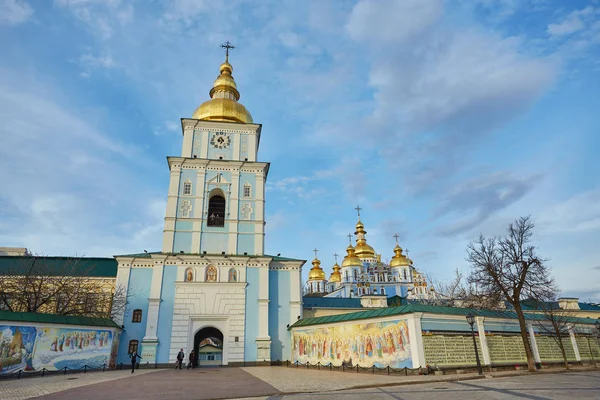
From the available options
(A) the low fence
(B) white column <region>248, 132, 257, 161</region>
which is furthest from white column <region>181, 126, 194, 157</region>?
(A) the low fence

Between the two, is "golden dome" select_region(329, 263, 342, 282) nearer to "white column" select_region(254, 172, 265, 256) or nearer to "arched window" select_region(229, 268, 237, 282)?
"white column" select_region(254, 172, 265, 256)

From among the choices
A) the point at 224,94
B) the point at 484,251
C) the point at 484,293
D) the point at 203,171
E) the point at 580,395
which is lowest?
the point at 580,395

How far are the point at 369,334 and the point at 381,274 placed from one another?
5677cm

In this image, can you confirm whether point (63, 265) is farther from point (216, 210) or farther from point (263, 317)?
point (263, 317)

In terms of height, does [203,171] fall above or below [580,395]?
above

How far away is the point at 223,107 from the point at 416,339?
23.0 m

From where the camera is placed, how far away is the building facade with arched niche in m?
23.8

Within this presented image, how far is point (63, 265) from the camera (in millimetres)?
26875

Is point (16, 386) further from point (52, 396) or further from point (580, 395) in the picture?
point (580, 395)

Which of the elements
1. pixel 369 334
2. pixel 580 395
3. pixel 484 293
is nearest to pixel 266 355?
pixel 369 334

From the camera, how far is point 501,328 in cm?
1941

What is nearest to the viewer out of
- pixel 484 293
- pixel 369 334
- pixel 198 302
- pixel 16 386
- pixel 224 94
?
pixel 16 386

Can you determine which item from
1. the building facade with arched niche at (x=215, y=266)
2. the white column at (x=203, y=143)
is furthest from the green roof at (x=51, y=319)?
the white column at (x=203, y=143)

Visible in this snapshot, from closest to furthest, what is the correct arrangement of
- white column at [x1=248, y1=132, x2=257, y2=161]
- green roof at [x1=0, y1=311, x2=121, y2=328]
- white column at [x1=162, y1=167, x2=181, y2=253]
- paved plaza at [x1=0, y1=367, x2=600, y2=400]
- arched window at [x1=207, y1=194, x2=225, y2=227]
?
paved plaza at [x1=0, y1=367, x2=600, y2=400]
green roof at [x1=0, y1=311, x2=121, y2=328]
white column at [x1=162, y1=167, x2=181, y2=253]
arched window at [x1=207, y1=194, x2=225, y2=227]
white column at [x1=248, y1=132, x2=257, y2=161]
